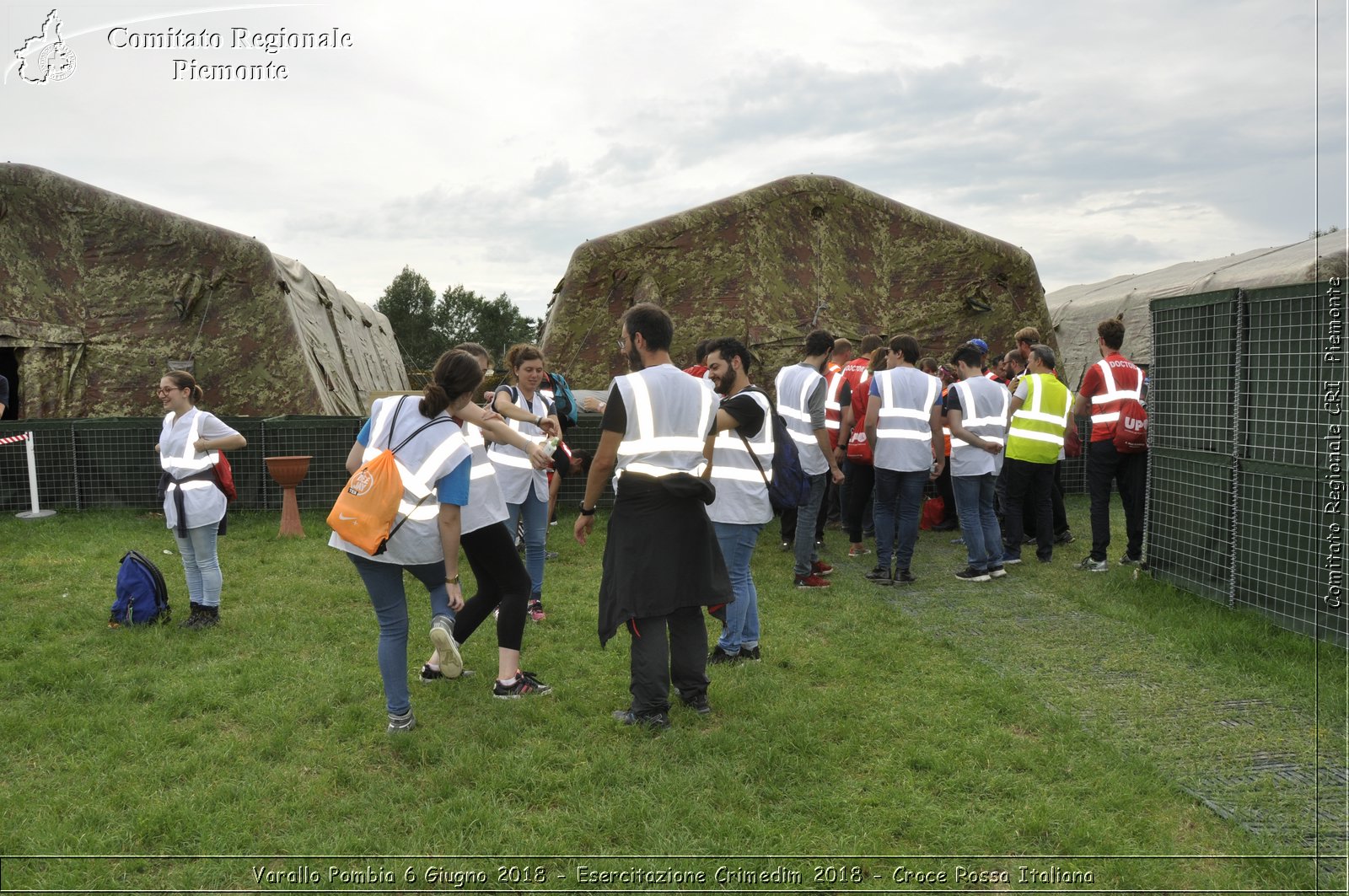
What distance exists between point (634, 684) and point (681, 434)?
1.30 metres

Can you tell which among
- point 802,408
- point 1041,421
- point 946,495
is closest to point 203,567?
point 802,408

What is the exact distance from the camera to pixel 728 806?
12.2 feet

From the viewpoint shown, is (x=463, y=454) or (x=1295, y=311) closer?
(x=463, y=454)

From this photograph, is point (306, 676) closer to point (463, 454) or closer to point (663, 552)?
point (463, 454)

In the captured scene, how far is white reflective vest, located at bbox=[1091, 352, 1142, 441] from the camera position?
25.1ft

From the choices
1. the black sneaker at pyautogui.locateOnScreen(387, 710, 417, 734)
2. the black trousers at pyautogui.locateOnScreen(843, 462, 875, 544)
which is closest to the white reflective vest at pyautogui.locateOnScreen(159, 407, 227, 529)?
the black sneaker at pyautogui.locateOnScreen(387, 710, 417, 734)

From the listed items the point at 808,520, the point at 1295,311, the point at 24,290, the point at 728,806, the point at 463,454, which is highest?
the point at 24,290

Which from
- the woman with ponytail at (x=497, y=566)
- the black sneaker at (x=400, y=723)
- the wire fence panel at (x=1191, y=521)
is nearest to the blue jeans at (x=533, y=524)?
the woman with ponytail at (x=497, y=566)

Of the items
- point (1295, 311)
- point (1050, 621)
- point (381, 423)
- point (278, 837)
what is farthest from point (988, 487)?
point (278, 837)

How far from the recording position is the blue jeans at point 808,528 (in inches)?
291

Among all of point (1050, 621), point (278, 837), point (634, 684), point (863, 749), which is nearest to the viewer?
point (278, 837)

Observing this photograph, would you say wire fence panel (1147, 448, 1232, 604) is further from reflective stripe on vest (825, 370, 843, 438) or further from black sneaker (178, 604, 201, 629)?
black sneaker (178, 604, 201, 629)

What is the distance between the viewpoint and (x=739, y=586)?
17.9 ft

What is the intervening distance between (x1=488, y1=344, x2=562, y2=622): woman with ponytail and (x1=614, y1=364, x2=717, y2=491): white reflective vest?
156cm
